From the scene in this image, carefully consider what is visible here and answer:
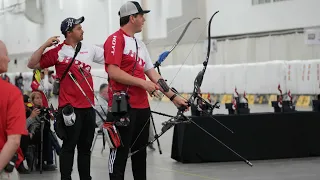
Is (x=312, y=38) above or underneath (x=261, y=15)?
underneath

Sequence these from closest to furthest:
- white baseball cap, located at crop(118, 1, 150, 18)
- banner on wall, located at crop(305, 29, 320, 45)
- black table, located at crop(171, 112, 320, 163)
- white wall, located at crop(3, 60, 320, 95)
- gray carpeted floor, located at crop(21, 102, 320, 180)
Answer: white baseball cap, located at crop(118, 1, 150, 18), gray carpeted floor, located at crop(21, 102, 320, 180), black table, located at crop(171, 112, 320, 163), banner on wall, located at crop(305, 29, 320, 45), white wall, located at crop(3, 60, 320, 95)

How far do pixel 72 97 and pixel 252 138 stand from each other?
392cm

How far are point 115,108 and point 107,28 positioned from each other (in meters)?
27.3

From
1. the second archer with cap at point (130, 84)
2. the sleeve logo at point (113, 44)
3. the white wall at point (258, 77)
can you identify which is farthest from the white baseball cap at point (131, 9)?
the white wall at point (258, 77)

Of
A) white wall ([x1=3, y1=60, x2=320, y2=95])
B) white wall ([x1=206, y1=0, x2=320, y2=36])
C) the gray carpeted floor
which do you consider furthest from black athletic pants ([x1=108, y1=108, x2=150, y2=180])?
white wall ([x1=206, y1=0, x2=320, y2=36])

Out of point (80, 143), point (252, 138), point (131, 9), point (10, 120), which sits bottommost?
point (252, 138)

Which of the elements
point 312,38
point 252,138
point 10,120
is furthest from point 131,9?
point 312,38

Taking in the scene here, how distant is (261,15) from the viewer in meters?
30.0

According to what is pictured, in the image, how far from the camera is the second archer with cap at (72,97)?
782cm

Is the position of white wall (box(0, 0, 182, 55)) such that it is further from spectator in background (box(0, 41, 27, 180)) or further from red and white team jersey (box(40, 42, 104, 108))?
spectator in background (box(0, 41, 27, 180))

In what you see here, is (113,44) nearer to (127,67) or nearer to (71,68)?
(127,67)

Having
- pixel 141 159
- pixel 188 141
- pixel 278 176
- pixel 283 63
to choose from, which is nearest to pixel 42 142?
pixel 188 141

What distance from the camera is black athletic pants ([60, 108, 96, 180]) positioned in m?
7.82

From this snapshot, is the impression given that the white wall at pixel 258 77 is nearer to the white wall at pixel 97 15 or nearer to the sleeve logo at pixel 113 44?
the white wall at pixel 97 15
